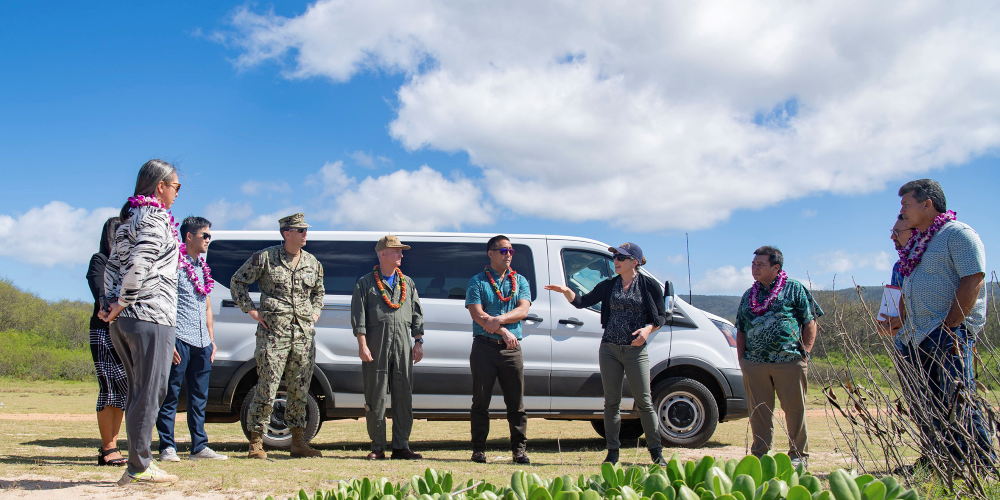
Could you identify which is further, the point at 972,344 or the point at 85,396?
the point at 85,396

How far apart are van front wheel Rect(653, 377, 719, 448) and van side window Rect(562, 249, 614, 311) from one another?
41.9 inches

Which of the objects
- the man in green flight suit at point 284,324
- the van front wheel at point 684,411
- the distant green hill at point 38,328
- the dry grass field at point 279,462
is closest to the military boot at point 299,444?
the man in green flight suit at point 284,324

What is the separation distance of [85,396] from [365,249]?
15.3m

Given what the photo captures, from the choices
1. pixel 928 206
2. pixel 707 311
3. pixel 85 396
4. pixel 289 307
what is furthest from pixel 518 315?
pixel 85 396

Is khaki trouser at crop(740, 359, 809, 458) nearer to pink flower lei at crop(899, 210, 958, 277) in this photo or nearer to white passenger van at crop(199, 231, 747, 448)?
pink flower lei at crop(899, 210, 958, 277)

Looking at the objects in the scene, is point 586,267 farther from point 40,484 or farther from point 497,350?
point 40,484

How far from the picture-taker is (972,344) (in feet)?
9.36

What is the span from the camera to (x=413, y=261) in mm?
6430

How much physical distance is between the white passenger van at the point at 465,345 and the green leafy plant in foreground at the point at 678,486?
4401 mm

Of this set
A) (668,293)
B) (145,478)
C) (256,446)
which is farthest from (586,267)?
(145,478)

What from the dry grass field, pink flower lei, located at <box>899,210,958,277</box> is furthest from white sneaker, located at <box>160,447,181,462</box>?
pink flower lei, located at <box>899,210,958,277</box>

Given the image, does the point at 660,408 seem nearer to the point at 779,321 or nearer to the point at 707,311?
the point at 707,311

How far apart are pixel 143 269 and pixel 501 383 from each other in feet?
9.35

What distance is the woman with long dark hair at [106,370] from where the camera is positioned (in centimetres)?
454
